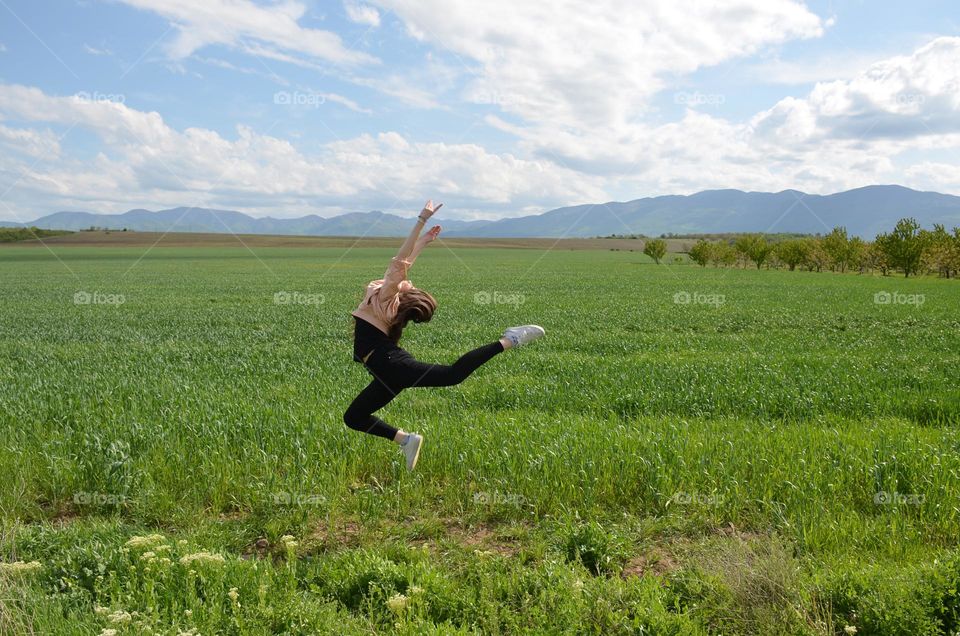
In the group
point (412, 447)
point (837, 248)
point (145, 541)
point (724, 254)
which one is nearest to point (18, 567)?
point (145, 541)

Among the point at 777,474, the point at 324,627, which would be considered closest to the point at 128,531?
the point at 324,627

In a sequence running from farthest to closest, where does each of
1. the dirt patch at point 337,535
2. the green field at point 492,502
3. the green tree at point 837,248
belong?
1. the green tree at point 837,248
2. the dirt patch at point 337,535
3. the green field at point 492,502

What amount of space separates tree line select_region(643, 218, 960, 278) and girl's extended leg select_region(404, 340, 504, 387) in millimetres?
76983

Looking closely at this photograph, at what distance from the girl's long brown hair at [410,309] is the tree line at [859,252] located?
77.0 meters

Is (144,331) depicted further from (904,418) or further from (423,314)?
(904,418)

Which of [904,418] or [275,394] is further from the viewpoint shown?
[275,394]

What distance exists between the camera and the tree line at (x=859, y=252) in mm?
64562

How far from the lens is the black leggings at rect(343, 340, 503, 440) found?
411cm

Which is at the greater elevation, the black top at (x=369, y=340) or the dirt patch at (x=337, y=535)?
the black top at (x=369, y=340)

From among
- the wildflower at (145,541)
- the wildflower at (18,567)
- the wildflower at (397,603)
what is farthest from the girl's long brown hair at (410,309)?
the wildflower at (18,567)

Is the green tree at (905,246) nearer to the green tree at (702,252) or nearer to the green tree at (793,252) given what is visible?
the green tree at (793,252)

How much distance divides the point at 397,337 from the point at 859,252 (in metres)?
87.6

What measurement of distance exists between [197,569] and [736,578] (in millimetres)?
4190

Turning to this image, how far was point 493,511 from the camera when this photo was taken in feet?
20.1
